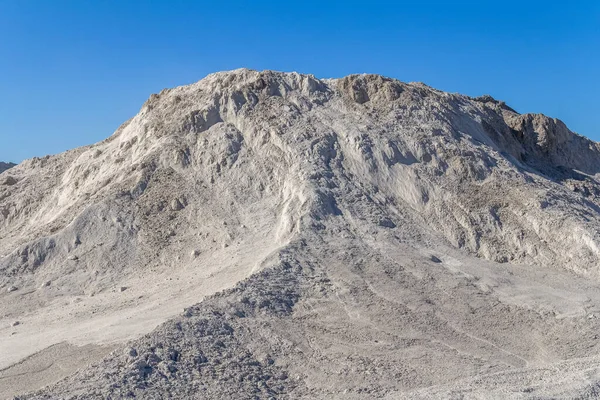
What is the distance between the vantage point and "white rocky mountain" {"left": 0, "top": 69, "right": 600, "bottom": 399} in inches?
579

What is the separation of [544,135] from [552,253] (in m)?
13.9

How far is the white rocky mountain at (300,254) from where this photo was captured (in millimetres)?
14695

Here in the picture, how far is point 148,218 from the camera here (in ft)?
76.2

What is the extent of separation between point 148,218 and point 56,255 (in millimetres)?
3062

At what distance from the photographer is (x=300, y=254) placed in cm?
1967

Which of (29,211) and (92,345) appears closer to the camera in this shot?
(92,345)

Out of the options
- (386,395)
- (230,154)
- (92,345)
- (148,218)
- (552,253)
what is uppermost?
(230,154)

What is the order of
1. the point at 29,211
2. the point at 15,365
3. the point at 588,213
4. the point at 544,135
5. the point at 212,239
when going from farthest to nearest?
1. the point at 544,135
2. the point at 29,211
3. the point at 588,213
4. the point at 212,239
5. the point at 15,365

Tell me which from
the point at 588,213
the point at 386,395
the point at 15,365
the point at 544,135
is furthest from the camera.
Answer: the point at 544,135

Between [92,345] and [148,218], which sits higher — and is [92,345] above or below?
below

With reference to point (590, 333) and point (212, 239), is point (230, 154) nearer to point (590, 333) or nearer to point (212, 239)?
point (212, 239)

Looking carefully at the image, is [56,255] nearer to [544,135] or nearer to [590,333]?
[590,333]

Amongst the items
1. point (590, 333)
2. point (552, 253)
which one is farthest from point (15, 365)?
point (552, 253)

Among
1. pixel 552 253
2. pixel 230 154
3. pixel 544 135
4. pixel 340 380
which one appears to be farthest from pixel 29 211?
pixel 544 135
